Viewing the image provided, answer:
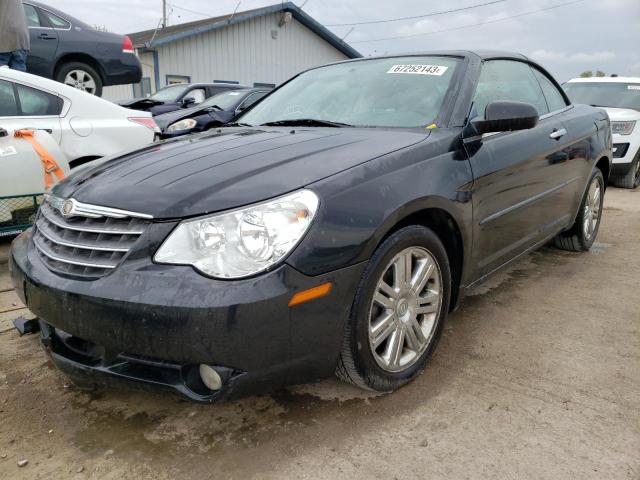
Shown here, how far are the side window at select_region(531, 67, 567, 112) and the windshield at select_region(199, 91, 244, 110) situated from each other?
17.8 ft

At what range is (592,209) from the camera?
448 cm

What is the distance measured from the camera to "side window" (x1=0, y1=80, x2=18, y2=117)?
13.8ft

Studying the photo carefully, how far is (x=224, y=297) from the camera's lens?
1661 millimetres

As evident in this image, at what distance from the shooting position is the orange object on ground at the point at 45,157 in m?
3.95

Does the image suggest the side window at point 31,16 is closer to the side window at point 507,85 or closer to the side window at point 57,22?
the side window at point 57,22

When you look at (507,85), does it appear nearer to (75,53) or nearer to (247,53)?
(75,53)

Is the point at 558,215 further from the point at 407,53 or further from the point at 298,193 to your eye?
the point at 298,193

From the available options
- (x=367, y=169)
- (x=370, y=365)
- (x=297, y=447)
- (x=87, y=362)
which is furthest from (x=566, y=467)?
(x=87, y=362)

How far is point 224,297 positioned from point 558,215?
2804 millimetres

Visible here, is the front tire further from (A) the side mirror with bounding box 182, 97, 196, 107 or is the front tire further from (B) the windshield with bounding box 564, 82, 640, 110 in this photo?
(B) the windshield with bounding box 564, 82, 640, 110

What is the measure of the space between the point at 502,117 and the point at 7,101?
380 centimetres

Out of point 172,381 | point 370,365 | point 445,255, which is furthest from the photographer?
point 445,255

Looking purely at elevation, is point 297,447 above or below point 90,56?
below

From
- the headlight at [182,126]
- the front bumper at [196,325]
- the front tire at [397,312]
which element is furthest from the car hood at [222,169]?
the headlight at [182,126]
